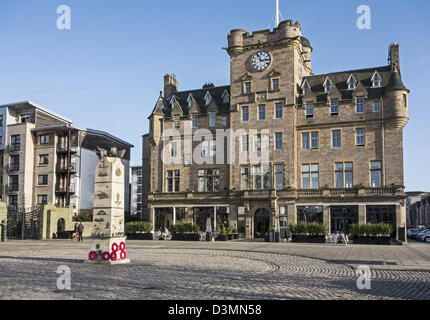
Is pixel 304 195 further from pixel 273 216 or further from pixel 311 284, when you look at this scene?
pixel 311 284

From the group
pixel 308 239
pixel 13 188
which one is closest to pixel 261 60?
pixel 308 239

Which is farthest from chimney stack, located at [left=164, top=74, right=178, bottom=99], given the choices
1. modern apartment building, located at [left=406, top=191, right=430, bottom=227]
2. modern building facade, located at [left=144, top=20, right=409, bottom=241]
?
modern apartment building, located at [left=406, top=191, right=430, bottom=227]

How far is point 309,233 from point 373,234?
5.16 meters

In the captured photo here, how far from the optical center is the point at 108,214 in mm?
17703

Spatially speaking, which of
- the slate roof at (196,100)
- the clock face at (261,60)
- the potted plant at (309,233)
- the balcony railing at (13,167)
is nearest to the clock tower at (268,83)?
the clock face at (261,60)

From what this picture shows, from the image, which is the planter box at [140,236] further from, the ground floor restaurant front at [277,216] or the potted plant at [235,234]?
the potted plant at [235,234]

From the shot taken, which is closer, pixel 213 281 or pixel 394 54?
pixel 213 281

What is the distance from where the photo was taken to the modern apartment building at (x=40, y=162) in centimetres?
5550

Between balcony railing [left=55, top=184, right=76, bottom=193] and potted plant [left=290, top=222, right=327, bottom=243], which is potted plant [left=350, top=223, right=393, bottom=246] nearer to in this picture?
potted plant [left=290, top=222, right=327, bottom=243]

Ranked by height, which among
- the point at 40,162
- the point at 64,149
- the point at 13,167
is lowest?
the point at 13,167

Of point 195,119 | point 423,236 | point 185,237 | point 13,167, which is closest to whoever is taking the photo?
point 185,237

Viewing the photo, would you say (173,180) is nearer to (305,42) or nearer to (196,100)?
(196,100)

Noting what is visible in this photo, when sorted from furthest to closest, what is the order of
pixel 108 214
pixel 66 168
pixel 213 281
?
pixel 66 168 < pixel 108 214 < pixel 213 281
